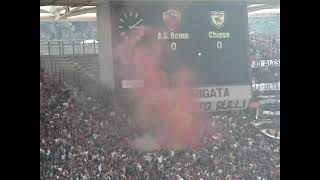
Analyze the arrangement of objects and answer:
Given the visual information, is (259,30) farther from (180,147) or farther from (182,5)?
(180,147)

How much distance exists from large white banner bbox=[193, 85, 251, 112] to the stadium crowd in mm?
53

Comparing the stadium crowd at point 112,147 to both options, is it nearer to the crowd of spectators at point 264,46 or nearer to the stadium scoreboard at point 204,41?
the stadium scoreboard at point 204,41

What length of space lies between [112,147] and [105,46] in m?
0.50

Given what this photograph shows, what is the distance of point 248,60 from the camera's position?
93.9 inches

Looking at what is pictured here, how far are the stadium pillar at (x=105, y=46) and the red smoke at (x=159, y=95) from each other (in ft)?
0.17

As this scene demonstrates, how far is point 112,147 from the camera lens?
2.30m

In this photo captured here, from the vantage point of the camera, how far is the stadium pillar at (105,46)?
229 cm

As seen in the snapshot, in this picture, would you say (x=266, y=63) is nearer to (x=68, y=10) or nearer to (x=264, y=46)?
(x=264, y=46)

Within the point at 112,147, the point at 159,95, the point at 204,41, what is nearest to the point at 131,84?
the point at 159,95

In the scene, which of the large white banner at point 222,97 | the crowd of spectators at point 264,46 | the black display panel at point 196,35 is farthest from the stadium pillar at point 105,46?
the crowd of spectators at point 264,46
